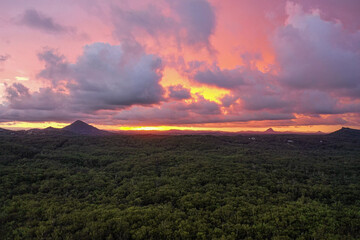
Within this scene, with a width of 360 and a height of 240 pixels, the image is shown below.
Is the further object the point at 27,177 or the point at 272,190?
the point at 27,177

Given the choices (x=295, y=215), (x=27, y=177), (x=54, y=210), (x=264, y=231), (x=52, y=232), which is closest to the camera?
(x=264, y=231)

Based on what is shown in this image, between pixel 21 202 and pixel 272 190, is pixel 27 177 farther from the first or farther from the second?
pixel 272 190

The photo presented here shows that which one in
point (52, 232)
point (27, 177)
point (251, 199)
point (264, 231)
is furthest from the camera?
point (27, 177)

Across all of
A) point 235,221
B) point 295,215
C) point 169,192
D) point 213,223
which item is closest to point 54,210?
point 169,192

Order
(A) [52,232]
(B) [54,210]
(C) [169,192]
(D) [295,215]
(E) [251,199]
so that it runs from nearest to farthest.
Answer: (A) [52,232] < (D) [295,215] < (B) [54,210] < (E) [251,199] < (C) [169,192]

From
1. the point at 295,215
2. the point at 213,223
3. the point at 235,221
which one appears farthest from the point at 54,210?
the point at 295,215

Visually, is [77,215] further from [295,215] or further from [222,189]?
[295,215]

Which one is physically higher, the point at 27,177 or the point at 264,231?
the point at 264,231

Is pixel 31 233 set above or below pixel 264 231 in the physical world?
below

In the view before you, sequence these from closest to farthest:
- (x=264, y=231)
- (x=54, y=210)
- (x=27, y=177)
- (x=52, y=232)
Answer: (x=264, y=231) < (x=52, y=232) < (x=54, y=210) < (x=27, y=177)
